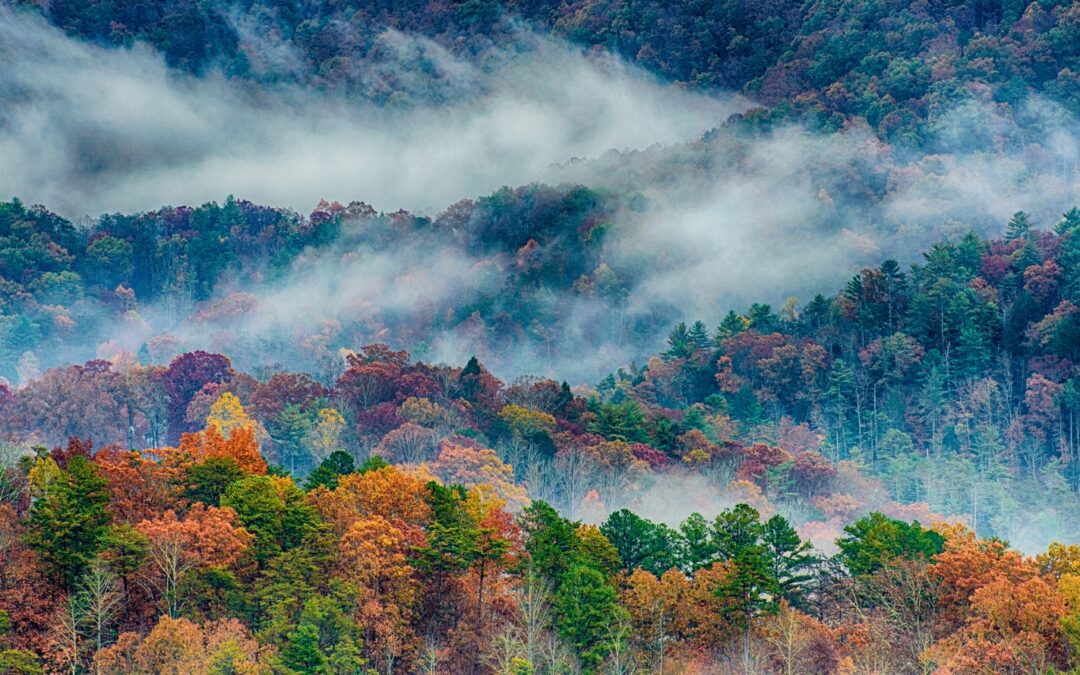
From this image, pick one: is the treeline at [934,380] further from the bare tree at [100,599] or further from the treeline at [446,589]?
the bare tree at [100,599]

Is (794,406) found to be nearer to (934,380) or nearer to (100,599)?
(934,380)

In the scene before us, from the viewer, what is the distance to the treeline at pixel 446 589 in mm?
75312

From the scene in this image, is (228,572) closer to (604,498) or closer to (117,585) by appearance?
(117,585)

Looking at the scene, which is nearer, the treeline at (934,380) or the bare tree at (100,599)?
the bare tree at (100,599)

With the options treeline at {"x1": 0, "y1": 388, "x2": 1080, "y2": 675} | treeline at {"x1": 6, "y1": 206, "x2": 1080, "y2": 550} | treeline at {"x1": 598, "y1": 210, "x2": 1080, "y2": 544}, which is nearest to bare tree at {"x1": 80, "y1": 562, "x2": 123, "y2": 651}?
treeline at {"x1": 0, "y1": 388, "x2": 1080, "y2": 675}

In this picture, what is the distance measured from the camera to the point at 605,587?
8212 cm

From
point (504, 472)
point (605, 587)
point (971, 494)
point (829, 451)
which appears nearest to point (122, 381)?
point (504, 472)

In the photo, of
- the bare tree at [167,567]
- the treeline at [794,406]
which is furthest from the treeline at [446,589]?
the treeline at [794,406]

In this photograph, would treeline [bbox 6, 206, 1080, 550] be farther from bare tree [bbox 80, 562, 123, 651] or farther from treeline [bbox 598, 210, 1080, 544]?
bare tree [bbox 80, 562, 123, 651]

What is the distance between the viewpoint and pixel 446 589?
8475 centimetres

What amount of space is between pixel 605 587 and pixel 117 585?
23.3 m

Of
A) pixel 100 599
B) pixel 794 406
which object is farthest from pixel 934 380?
pixel 100 599

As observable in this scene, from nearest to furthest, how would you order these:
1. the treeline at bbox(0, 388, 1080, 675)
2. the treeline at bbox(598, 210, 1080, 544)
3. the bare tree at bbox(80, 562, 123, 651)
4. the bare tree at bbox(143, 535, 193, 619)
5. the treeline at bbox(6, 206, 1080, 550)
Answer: the treeline at bbox(0, 388, 1080, 675) → the bare tree at bbox(80, 562, 123, 651) → the bare tree at bbox(143, 535, 193, 619) → the treeline at bbox(6, 206, 1080, 550) → the treeline at bbox(598, 210, 1080, 544)

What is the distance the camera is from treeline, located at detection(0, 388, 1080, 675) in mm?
75312
